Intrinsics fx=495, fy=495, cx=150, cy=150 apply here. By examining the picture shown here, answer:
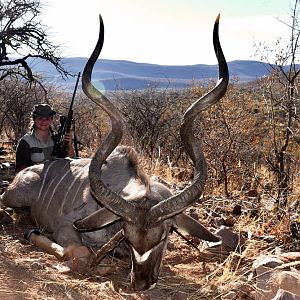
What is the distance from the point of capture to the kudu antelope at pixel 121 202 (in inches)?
112

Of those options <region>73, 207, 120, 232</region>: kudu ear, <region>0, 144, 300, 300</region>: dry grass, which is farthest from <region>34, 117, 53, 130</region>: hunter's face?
<region>73, 207, 120, 232</region>: kudu ear

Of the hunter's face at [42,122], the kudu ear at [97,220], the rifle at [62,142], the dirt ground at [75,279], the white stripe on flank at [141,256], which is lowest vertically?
the dirt ground at [75,279]

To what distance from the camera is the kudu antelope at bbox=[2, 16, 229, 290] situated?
2855 millimetres

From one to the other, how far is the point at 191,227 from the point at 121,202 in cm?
60

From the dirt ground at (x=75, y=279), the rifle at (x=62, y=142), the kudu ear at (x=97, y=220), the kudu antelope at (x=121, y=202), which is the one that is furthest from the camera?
the rifle at (x=62, y=142)

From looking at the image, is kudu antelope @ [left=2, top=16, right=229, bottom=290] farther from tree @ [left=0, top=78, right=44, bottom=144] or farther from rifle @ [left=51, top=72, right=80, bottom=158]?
tree @ [left=0, top=78, right=44, bottom=144]

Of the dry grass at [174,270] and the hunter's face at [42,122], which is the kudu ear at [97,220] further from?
the hunter's face at [42,122]

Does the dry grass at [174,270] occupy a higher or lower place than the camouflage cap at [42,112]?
lower

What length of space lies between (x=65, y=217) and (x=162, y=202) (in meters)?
1.20

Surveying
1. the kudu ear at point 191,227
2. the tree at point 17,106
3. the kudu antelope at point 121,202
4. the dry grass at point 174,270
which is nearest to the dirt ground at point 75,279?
the dry grass at point 174,270

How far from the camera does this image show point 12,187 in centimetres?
438

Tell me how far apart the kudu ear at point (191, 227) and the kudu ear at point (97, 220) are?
16.3 inches

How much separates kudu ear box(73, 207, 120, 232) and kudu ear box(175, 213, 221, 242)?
16.3 inches

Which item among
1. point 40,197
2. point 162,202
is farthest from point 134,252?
point 40,197
